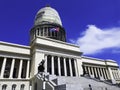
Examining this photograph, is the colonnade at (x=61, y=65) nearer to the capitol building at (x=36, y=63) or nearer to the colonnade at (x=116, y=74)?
the capitol building at (x=36, y=63)

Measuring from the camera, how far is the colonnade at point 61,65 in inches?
1435

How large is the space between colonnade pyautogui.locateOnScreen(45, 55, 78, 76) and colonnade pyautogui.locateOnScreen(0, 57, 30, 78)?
5.51 metres

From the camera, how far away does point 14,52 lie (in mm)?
34719

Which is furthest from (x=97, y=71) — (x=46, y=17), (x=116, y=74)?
(x=46, y=17)

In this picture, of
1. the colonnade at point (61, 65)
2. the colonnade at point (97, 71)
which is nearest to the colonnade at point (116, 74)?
the colonnade at point (97, 71)

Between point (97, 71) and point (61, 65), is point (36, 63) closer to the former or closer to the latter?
point (61, 65)

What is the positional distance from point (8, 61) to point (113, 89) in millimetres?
25328

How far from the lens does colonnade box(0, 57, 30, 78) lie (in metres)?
33.1

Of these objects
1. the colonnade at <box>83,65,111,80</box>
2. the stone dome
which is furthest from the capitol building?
the stone dome

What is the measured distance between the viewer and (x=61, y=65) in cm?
3984

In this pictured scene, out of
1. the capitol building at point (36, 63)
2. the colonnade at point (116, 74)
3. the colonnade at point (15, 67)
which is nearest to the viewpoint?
the capitol building at point (36, 63)

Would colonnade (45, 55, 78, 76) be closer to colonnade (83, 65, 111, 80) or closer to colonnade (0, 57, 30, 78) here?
colonnade (0, 57, 30, 78)

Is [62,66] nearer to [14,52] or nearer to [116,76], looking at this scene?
[14,52]

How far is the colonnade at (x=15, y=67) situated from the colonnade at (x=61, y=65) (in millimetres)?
5510
